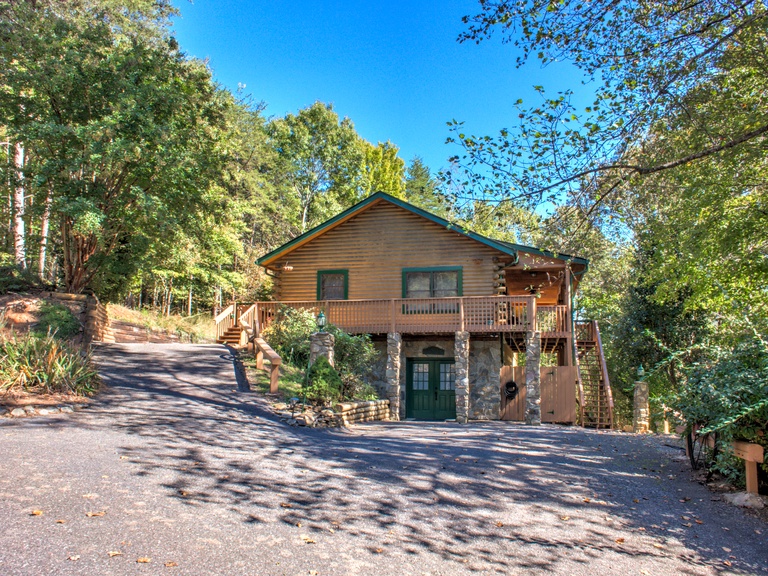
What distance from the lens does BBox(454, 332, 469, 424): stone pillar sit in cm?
1661

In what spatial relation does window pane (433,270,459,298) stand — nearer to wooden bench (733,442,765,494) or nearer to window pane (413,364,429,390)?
window pane (413,364,429,390)

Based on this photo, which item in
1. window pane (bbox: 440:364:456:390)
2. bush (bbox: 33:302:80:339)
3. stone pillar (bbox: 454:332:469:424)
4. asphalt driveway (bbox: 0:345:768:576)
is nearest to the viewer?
asphalt driveway (bbox: 0:345:768:576)

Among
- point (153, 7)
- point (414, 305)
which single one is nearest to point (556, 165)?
point (414, 305)

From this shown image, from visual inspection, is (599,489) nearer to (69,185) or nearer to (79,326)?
(79,326)

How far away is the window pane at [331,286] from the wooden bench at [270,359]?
14.7 ft

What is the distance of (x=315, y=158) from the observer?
1522 inches

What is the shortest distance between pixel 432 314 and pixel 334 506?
13.3 meters

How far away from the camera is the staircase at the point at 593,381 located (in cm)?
1637

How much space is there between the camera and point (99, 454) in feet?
22.2

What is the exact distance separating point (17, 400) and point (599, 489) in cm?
911

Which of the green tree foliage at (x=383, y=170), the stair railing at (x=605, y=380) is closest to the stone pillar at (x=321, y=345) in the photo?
the stair railing at (x=605, y=380)

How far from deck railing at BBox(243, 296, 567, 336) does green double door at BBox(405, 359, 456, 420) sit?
1.70 m

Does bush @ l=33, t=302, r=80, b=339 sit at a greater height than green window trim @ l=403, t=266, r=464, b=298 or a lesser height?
lesser

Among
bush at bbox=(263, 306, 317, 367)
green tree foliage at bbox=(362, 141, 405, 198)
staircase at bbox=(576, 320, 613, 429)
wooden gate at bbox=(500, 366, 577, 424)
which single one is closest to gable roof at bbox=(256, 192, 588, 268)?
bush at bbox=(263, 306, 317, 367)
